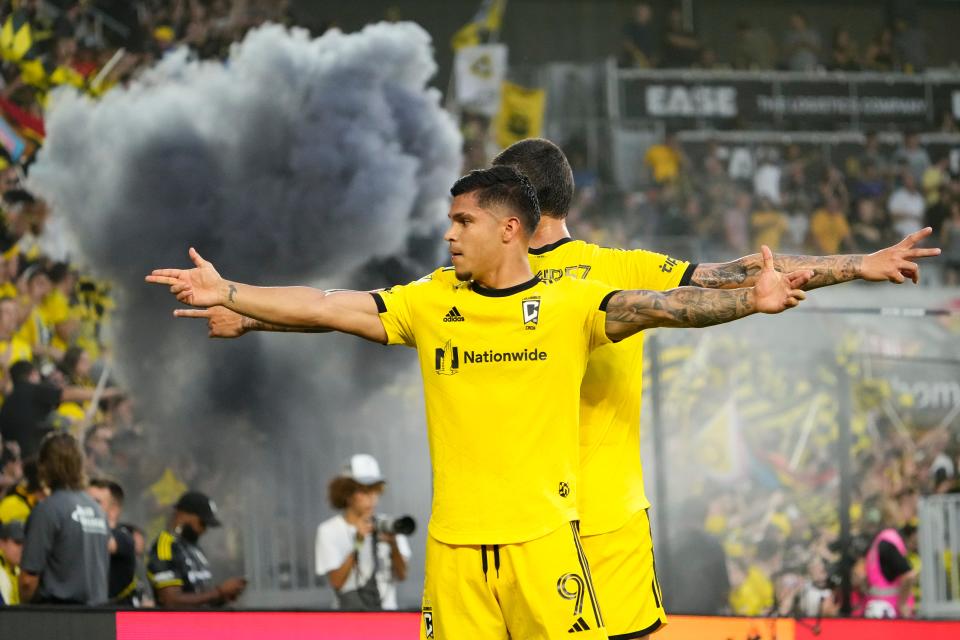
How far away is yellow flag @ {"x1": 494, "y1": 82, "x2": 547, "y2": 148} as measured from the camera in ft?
41.7

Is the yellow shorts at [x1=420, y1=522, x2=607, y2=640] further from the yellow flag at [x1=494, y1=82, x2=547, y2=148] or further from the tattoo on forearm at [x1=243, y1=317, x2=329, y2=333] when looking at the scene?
the yellow flag at [x1=494, y1=82, x2=547, y2=148]

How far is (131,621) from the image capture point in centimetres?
552

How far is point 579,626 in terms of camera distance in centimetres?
358

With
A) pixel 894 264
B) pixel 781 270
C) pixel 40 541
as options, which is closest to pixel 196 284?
pixel 781 270

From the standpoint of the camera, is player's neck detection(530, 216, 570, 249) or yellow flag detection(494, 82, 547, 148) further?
yellow flag detection(494, 82, 547, 148)

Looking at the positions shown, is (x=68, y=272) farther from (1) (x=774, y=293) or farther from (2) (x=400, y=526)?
(1) (x=774, y=293)

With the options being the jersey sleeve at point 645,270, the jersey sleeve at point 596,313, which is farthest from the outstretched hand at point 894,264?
the jersey sleeve at point 596,313

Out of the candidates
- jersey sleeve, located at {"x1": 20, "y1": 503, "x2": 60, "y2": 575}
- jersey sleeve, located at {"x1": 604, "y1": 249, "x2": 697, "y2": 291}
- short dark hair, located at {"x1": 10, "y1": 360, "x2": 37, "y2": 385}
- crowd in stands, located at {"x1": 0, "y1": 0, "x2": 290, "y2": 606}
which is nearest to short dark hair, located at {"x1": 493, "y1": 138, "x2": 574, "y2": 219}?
jersey sleeve, located at {"x1": 604, "y1": 249, "x2": 697, "y2": 291}

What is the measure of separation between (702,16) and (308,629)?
1012 cm

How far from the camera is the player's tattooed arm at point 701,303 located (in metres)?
→ 3.53

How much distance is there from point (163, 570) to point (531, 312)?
4.27 m

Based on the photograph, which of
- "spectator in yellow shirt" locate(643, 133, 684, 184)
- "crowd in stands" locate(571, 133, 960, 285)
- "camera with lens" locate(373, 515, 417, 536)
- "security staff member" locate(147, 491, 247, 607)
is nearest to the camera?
"security staff member" locate(147, 491, 247, 607)

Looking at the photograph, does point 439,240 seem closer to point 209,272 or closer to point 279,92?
point 279,92

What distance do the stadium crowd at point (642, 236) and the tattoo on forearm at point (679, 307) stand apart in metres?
6.68
